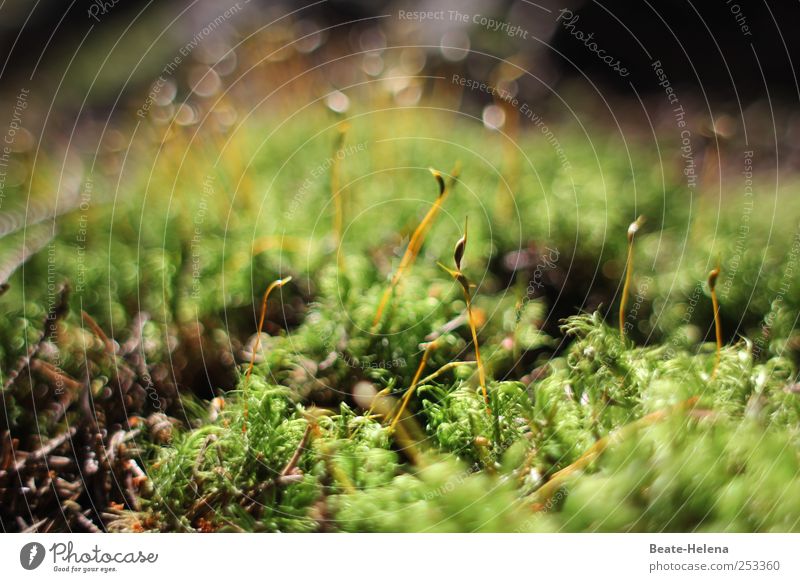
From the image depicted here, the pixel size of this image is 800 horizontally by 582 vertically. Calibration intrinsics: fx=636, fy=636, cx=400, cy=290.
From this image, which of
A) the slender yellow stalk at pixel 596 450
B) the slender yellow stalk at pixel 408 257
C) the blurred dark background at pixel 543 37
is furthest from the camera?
the blurred dark background at pixel 543 37

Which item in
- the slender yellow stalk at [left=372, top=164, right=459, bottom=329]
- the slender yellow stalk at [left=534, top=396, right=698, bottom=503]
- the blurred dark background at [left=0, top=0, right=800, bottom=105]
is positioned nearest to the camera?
the slender yellow stalk at [left=534, top=396, right=698, bottom=503]

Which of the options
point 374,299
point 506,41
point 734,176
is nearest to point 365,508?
point 374,299

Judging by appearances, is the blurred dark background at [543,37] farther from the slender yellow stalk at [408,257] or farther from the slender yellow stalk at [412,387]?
the slender yellow stalk at [412,387]

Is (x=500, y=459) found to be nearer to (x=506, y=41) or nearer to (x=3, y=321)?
(x=3, y=321)

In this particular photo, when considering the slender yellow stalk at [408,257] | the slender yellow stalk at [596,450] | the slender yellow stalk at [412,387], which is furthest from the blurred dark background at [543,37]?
the slender yellow stalk at [596,450]
